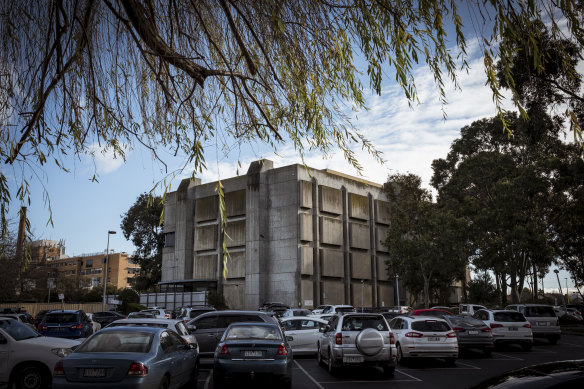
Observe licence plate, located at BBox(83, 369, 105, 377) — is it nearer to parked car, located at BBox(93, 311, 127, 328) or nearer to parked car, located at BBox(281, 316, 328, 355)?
parked car, located at BBox(281, 316, 328, 355)

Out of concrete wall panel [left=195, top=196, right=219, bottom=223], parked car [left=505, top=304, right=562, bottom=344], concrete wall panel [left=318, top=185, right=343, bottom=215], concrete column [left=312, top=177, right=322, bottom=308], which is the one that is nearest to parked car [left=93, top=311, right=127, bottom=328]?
concrete column [left=312, top=177, right=322, bottom=308]

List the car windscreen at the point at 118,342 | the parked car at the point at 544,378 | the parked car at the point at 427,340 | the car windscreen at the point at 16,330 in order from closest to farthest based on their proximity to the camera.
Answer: the parked car at the point at 544,378 → the car windscreen at the point at 118,342 → the car windscreen at the point at 16,330 → the parked car at the point at 427,340

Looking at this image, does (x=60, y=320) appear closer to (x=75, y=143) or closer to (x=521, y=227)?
(x=75, y=143)

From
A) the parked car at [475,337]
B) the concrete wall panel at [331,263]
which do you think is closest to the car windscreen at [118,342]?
the parked car at [475,337]

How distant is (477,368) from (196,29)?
14.2 metres

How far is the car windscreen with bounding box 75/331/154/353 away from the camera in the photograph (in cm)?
870

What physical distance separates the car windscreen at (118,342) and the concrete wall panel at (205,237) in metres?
53.4

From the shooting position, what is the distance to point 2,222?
270 inches

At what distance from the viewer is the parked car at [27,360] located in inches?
421

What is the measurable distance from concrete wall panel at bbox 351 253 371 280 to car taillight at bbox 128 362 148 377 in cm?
5447

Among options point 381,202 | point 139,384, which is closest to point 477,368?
point 139,384

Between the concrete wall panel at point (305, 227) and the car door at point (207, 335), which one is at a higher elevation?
the concrete wall panel at point (305, 227)

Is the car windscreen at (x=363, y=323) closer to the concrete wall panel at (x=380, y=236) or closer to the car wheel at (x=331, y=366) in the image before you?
the car wheel at (x=331, y=366)

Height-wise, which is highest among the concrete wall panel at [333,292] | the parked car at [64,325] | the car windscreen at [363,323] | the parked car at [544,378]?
the concrete wall panel at [333,292]
